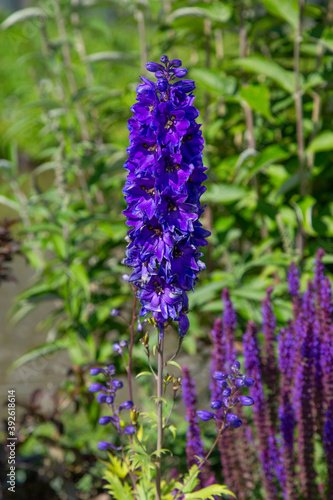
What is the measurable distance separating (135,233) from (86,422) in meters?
2.22

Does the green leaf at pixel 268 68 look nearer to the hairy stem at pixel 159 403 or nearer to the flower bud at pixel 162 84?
the flower bud at pixel 162 84

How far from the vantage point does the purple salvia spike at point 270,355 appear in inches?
73.8

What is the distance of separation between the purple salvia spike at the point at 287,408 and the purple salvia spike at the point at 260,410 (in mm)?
61

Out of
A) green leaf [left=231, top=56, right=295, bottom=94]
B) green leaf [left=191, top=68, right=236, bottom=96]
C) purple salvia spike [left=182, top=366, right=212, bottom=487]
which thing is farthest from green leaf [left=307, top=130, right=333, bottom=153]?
purple salvia spike [left=182, top=366, right=212, bottom=487]

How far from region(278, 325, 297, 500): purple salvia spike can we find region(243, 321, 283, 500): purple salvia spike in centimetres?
6

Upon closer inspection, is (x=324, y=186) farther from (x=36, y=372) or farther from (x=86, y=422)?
(x=36, y=372)

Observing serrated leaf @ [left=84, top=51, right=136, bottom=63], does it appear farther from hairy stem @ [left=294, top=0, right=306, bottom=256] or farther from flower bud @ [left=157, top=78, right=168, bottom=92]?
flower bud @ [left=157, top=78, right=168, bottom=92]

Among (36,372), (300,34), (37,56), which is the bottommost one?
(36,372)

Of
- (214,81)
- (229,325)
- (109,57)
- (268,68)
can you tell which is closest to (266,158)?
(268,68)

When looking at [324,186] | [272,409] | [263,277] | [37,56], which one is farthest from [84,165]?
[272,409]

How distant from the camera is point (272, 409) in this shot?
1994 millimetres

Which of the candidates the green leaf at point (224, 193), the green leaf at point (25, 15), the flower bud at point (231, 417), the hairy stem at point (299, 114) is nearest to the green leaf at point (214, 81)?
the hairy stem at point (299, 114)

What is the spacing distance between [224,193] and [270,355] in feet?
3.79

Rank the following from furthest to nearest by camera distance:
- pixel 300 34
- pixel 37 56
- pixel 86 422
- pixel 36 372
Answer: pixel 36 372 → pixel 86 422 → pixel 37 56 → pixel 300 34
